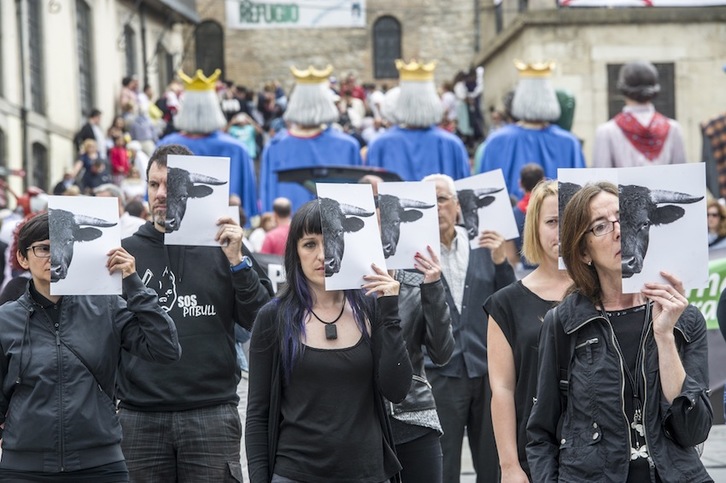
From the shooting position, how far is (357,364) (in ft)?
16.9

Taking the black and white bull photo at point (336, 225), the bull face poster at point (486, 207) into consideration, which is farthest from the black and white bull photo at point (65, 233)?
the bull face poster at point (486, 207)

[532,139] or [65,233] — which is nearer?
[65,233]

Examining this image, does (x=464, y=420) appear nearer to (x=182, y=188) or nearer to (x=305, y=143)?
(x=182, y=188)

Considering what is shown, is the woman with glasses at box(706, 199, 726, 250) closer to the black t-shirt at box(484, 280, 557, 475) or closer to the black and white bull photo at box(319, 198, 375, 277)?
the black t-shirt at box(484, 280, 557, 475)

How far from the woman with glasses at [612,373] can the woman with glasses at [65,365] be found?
1.67 meters

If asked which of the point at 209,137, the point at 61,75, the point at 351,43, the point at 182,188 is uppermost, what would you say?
the point at 351,43

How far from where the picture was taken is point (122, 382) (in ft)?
20.1

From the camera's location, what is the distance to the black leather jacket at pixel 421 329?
586 cm

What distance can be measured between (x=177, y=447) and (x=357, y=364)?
1217 mm

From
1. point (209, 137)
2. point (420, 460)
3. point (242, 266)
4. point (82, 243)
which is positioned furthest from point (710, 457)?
point (209, 137)

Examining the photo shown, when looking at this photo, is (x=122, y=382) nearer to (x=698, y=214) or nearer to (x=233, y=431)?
(x=233, y=431)

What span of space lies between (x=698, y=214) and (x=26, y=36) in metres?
21.7

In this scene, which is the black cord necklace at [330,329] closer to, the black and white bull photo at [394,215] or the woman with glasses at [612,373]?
the black and white bull photo at [394,215]

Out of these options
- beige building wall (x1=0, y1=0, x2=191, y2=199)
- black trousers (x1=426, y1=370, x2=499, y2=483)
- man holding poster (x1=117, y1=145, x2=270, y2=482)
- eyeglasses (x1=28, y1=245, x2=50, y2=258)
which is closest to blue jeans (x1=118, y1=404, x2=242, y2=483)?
man holding poster (x1=117, y1=145, x2=270, y2=482)
